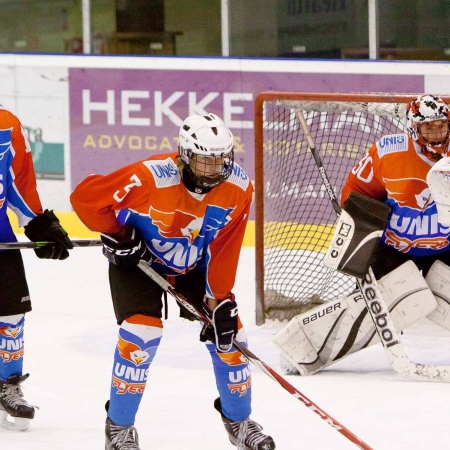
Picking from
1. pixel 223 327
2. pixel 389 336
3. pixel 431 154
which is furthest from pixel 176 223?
pixel 389 336

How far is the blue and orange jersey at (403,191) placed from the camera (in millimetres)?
4137

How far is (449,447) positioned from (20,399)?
4.35ft

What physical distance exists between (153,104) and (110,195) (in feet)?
11.9

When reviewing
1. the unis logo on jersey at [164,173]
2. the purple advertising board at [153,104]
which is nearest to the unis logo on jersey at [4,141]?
the unis logo on jersey at [164,173]

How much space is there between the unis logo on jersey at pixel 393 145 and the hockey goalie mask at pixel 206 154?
43.4 inches

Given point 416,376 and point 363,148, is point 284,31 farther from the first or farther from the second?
point 416,376

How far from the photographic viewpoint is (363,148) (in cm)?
553

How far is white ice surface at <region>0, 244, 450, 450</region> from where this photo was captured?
143 inches

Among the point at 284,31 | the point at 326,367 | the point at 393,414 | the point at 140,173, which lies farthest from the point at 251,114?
the point at 140,173

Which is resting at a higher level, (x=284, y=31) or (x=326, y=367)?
(x=284, y=31)

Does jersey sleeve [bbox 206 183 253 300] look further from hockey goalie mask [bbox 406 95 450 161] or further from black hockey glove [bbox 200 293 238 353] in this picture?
hockey goalie mask [bbox 406 95 450 161]

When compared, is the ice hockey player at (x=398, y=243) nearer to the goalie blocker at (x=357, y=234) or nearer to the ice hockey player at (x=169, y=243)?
the goalie blocker at (x=357, y=234)

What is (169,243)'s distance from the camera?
3.31 metres

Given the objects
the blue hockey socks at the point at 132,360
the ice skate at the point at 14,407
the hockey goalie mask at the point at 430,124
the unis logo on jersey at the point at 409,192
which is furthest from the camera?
the unis logo on jersey at the point at 409,192
